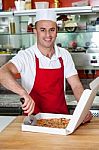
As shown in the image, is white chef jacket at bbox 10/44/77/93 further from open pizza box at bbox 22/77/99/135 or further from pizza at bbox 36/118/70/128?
open pizza box at bbox 22/77/99/135

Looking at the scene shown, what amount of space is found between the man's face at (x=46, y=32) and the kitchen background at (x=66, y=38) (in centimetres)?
96

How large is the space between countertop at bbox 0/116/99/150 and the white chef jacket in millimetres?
612

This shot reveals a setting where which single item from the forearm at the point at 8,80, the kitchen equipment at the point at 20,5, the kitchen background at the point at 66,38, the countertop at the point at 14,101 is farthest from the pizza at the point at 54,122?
the kitchen equipment at the point at 20,5

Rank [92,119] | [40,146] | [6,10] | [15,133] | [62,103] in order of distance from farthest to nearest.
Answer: [6,10] < [62,103] < [92,119] < [15,133] < [40,146]

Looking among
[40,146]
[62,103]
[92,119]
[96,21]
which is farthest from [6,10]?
[40,146]

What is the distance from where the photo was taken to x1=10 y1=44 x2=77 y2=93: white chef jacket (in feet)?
7.96

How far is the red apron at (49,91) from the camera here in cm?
247

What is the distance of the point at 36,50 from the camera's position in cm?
253

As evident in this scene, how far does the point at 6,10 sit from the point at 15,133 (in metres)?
2.23

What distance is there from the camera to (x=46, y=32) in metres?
2.41

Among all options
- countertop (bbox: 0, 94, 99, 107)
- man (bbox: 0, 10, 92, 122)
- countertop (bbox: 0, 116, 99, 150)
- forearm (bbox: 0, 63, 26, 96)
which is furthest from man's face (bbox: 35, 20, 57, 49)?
countertop (bbox: 0, 94, 99, 107)

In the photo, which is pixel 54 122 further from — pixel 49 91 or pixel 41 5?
pixel 41 5

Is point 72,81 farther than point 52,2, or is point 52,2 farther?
point 52,2

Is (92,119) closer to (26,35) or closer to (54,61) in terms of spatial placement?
(54,61)
